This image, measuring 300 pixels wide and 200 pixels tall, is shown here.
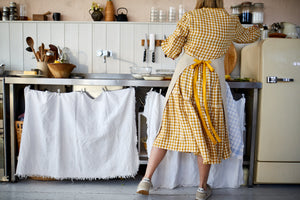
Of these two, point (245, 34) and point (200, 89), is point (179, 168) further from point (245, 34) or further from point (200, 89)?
point (245, 34)

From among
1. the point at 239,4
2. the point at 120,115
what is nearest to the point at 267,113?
the point at 120,115

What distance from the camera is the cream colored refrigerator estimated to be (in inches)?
79.2

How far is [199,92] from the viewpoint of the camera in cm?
174

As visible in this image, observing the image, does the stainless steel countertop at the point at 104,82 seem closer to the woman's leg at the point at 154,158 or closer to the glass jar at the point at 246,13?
the woman's leg at the point at 154,158

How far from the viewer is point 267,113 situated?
204 centimetres

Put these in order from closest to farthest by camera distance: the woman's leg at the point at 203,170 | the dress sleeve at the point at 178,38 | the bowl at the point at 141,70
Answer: the dress sleeve at the point at 178,38
the woman's leg at the point at 203,170
the bowl at the point at 141,70

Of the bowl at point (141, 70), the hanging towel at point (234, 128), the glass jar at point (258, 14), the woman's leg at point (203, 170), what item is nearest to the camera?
the woman's leg at point (203, 170)

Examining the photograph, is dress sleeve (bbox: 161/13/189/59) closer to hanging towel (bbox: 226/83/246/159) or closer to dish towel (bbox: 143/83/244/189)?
dish towel (bbox: 143/83/244/189)

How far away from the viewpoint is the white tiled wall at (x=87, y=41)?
9.23ft

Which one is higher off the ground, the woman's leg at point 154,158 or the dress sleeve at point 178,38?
the dress sleeve at point 178,38

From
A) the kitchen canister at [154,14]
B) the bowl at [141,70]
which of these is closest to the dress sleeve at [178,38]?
the bowl at [141,70]

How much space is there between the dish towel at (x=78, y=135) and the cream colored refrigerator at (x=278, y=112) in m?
0.97

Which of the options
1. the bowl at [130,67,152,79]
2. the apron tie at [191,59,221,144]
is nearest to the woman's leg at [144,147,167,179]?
the apron tie at [191,59,221,144]

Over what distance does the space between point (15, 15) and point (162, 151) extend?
2.13 metres
